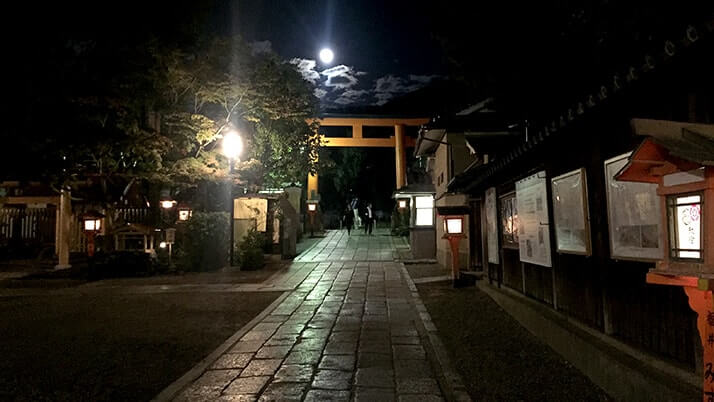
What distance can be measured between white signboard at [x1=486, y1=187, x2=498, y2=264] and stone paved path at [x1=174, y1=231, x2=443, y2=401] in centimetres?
233

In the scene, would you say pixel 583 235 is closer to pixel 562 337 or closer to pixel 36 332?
pixel 562 337

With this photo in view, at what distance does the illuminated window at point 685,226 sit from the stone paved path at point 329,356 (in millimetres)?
2695

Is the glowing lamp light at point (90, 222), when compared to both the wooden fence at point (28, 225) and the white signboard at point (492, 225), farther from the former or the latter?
the white signboard at point (492, 225)

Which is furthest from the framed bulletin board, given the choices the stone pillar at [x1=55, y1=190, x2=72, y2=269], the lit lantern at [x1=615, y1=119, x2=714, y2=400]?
the stone pillar at [x1=55, y1=190, x2=72, y2=269]

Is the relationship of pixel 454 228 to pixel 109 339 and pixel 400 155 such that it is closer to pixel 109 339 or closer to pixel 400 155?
pixel 109 339

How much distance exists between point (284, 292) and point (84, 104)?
8424 mm

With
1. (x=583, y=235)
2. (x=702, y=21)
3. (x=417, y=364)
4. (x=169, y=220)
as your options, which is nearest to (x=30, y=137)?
(x=169, y=220)

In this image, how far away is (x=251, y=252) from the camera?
16.5m

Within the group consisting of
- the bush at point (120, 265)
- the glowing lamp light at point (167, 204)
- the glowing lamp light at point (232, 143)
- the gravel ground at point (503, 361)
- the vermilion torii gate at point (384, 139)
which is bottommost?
the gravel ground at point (503, 361)

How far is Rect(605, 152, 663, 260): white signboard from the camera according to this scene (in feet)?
14.4

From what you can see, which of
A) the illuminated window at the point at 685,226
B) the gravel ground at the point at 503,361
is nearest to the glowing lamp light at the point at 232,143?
the gravel ground at the point at 503,361

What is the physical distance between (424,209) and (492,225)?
978cm

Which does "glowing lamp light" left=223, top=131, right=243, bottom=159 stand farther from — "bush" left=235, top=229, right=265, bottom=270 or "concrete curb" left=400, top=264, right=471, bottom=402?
"concrete curb" left=400, top=264, right=471, bottom=402

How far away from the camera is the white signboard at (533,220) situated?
7.32 metres
